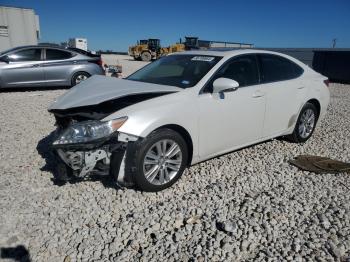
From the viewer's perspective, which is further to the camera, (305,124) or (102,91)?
(305,124)

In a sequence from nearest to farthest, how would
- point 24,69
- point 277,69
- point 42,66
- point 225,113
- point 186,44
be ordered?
point 225,113, point 277,69, point 24,69, point 42,66, point 186,44

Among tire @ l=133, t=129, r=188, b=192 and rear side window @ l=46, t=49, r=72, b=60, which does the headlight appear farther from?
rear side window @ l=46, t=49, r=72, b=60

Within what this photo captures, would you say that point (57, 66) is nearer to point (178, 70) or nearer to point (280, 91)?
point (178, 70)

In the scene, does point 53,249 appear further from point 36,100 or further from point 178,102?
point 36,100

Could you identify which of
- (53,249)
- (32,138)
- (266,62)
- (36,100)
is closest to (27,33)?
(36,100)

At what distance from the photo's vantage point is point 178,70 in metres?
4.34

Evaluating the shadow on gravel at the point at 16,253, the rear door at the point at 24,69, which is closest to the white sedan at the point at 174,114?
the shadow on gravel at the point at 16,253

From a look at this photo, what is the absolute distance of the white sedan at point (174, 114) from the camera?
318cm

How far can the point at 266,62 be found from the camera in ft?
15.3

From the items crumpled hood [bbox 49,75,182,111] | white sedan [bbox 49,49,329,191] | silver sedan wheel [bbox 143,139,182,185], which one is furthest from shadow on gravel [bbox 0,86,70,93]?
silver sedan wheel [bbox 143,139,182,185]

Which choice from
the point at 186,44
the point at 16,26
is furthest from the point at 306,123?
the point at 186,44

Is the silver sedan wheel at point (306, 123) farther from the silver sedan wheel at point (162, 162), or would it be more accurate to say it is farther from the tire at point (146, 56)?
the tire at point (146, 56)

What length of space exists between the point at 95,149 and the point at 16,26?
Result: 19245 millimetres

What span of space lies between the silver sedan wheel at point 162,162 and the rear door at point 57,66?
7.71 metres
